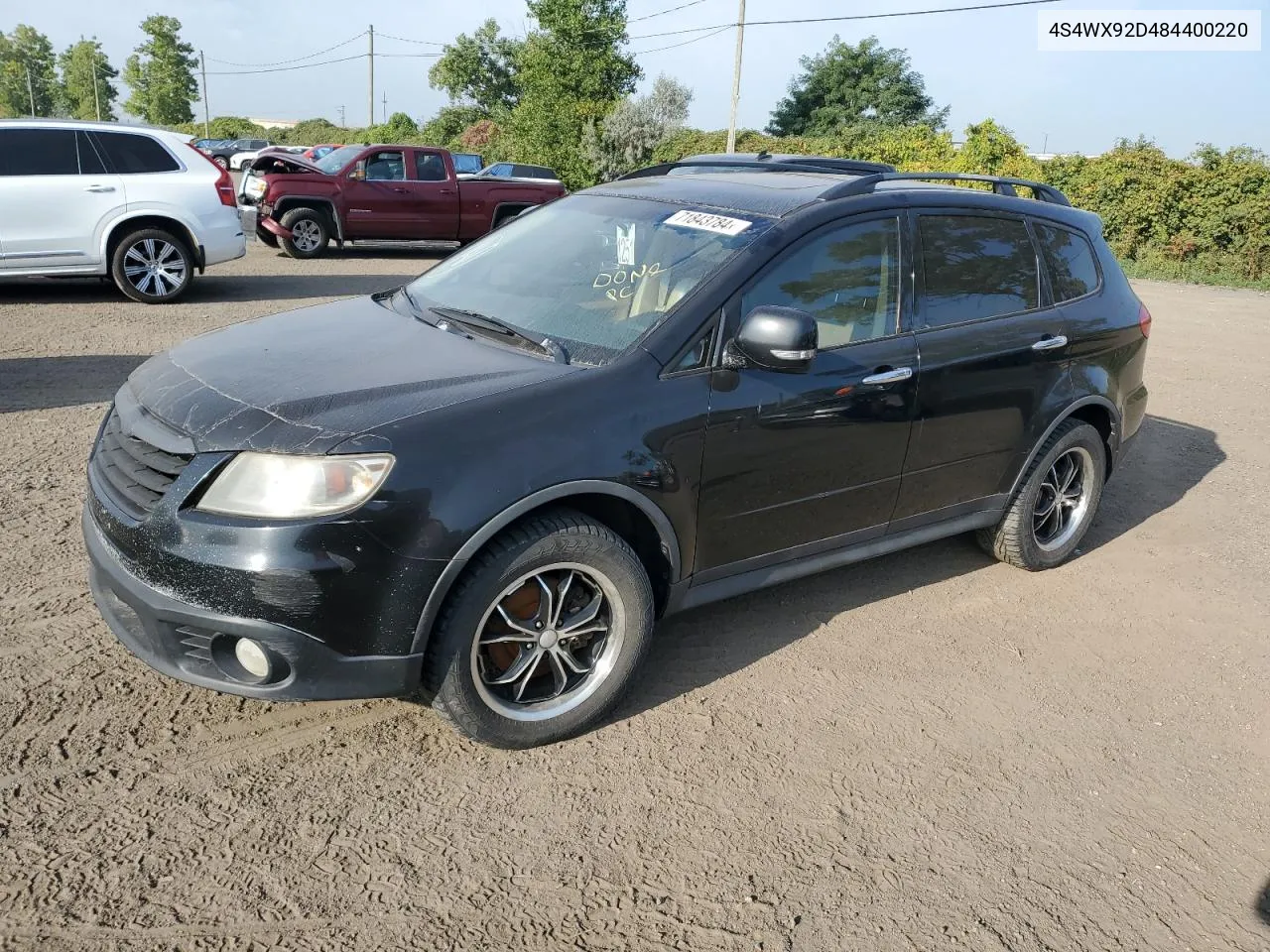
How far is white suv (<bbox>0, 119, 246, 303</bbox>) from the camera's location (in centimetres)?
938

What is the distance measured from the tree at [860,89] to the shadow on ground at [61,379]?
51.8 meters

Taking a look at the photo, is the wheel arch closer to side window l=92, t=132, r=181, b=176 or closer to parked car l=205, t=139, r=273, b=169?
side window l=92, t=132, r=181, b=176

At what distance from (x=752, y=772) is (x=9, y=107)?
115 metres

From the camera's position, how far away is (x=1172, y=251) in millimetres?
19750

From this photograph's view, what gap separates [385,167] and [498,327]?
1311cm

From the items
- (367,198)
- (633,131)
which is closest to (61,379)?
(367,198)

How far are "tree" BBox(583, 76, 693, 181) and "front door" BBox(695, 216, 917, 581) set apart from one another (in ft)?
91.6

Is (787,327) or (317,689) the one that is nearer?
(317,689)

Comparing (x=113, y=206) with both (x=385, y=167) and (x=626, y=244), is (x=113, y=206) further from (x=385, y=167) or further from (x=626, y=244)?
(x=626, y=244)

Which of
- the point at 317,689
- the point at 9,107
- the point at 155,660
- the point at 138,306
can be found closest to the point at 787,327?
the point at 317,689

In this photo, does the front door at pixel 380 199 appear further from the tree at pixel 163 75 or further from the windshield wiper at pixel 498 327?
the tree at pixel 163 75

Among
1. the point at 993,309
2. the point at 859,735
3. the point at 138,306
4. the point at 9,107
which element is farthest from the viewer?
the point at 9,107

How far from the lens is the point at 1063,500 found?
4.98 m

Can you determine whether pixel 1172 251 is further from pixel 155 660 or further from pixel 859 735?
pixel 155 660
